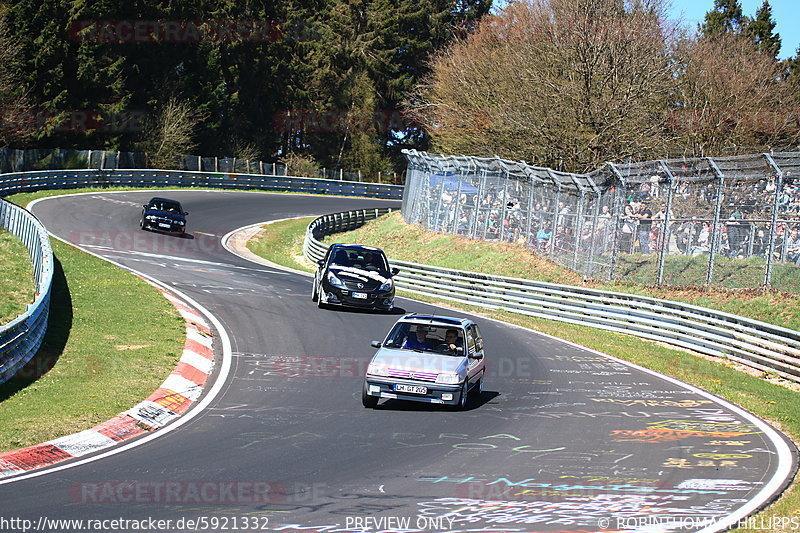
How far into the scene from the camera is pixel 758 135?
1686 inches

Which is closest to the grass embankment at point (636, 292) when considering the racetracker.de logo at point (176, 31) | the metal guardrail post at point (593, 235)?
the metal guardrail post at point (593, 235)

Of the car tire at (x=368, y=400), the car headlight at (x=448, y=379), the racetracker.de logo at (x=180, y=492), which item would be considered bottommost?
the car tire at (x=368, y=400)

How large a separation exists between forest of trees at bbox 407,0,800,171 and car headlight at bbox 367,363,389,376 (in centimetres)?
2584

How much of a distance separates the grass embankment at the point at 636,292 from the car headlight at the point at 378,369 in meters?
5.52

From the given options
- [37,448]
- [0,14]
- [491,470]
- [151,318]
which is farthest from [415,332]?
[0,14]

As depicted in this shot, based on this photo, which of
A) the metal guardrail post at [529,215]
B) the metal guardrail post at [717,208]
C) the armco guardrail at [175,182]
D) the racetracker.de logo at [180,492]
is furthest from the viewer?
the armco guardrail at [175,182]

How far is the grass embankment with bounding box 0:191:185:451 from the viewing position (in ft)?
37.9

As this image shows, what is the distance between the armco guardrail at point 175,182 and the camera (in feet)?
160

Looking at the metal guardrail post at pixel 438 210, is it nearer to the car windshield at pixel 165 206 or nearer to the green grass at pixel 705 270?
A: the car windshield at pixel 165 206

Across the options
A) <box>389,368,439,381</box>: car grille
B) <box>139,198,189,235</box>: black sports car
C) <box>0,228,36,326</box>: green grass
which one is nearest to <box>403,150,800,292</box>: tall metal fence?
<box>389,368,439,381</box>: car grille

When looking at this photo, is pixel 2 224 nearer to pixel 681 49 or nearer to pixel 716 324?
pixel 716 324

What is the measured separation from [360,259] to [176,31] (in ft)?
171

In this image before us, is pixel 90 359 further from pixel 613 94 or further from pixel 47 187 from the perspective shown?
pixel 47 187

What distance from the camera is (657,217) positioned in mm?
25078
